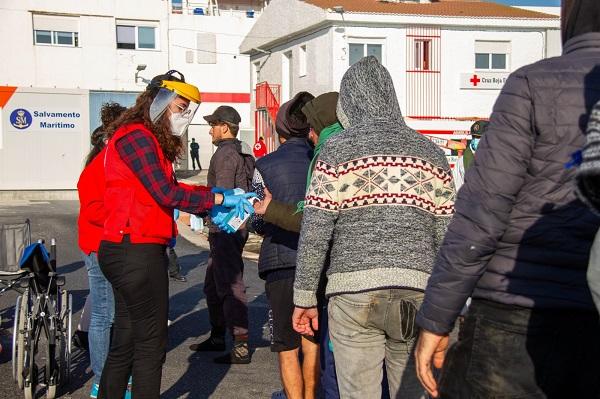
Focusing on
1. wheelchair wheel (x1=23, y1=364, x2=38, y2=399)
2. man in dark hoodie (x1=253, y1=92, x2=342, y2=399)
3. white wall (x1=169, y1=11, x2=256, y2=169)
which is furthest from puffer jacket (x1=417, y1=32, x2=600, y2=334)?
white wall (x1=169, y1=11, x2=256, y2=169)

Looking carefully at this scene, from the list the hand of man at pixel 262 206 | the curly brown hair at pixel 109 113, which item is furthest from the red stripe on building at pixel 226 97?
Answer: the hand of man at pixel 262 206

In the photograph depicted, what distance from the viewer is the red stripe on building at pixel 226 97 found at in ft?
153

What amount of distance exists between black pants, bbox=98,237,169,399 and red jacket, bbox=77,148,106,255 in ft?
3.55

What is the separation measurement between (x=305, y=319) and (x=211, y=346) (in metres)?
3.61

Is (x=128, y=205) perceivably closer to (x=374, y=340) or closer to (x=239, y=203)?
(x=239, y=203)

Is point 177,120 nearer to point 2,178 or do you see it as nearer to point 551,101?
point 551,101

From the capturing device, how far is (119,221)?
13.4 feet

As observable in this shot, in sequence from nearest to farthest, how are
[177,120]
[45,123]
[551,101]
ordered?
[551,101]
[177,120]
[45,123]

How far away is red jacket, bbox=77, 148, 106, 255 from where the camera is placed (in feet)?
17.3

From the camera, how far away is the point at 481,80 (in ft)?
106

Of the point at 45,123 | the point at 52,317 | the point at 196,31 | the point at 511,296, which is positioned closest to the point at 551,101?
the point at 511,296

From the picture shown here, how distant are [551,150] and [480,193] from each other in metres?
0.23

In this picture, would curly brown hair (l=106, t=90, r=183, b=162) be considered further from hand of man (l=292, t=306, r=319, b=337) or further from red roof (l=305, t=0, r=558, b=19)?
red roof (l=305, t=0, r=558, b=19)

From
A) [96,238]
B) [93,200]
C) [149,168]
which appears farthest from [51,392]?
[149,168]
